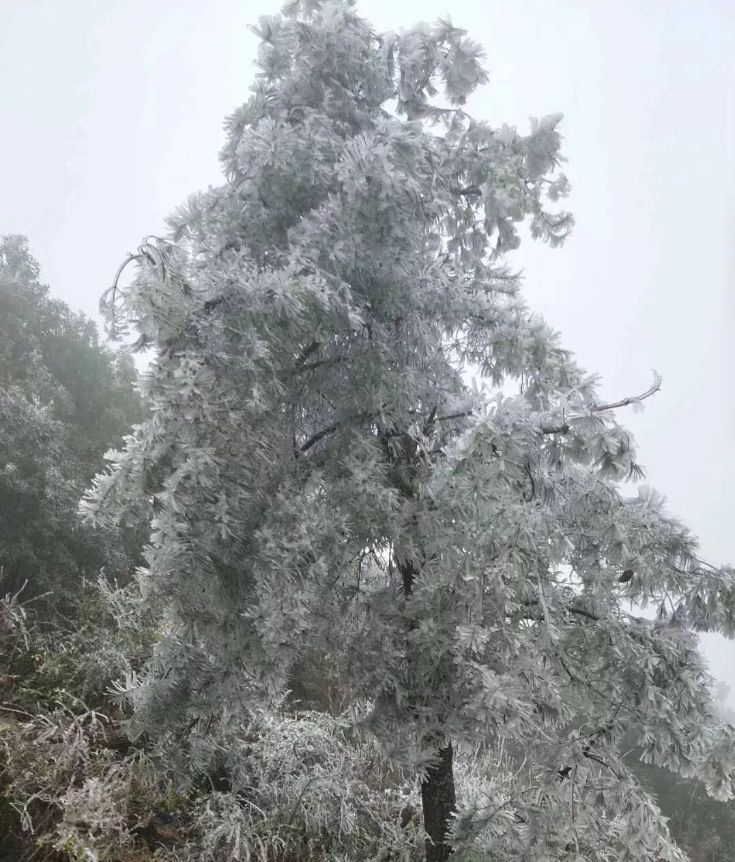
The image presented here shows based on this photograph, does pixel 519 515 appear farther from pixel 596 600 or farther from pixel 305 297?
pixel 305 297

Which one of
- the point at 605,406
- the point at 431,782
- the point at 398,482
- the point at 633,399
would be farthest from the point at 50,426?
the point at 633,399

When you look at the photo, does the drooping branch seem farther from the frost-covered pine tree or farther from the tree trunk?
the tree trunk

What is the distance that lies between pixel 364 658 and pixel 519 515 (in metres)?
1.64

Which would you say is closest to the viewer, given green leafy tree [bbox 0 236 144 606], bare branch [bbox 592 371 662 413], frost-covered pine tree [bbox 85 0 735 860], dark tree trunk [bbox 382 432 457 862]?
frost-covered pine tree [bbox 85 0 735 860]

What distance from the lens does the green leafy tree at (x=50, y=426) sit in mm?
9609

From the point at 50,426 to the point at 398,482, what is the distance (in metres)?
8.47

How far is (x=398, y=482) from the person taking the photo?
16.5ft

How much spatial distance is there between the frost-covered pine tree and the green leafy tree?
502 centimetres

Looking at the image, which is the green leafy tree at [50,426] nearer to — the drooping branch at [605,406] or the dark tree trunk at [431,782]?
the dark tree trunk at [431,782]

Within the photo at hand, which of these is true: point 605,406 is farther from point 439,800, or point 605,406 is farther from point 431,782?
point 439,800

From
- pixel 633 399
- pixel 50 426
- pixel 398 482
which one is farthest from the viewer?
pixel 50 426

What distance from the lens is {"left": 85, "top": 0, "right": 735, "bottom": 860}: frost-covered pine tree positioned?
388 centimetres

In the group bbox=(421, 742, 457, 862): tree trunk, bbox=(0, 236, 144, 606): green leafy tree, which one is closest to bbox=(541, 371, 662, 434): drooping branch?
bbox=(421, 742, 457, 862): tree trunk

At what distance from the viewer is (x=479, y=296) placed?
4891mm
